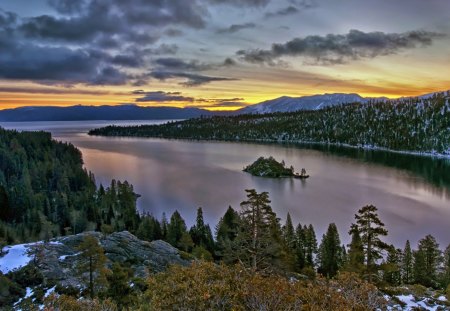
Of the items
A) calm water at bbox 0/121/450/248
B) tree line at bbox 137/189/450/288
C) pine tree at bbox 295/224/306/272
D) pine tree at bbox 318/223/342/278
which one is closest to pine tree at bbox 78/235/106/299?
tree line at bbox 137/189/450/288

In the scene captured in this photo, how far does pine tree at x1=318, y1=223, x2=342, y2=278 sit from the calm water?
16.1 m

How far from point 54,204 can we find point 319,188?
258 feet

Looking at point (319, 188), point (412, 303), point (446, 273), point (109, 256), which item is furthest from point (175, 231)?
point (319, 188)

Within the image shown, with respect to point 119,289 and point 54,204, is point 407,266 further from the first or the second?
point 54,204

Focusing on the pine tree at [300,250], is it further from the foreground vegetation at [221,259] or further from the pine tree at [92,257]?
the pine tree at [92,257]

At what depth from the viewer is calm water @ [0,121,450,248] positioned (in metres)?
79.8

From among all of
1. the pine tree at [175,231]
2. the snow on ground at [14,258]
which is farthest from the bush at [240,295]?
the pine tree at [175,231]

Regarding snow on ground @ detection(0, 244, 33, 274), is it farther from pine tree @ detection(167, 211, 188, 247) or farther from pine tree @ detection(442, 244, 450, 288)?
pine tree @ detection(442, 244, 450, 288)

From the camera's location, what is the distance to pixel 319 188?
11462 cm

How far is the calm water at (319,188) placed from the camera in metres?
79.8

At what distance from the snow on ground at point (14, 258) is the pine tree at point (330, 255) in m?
37.4

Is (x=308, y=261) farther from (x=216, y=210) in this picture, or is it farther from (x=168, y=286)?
(x=168, y=286)

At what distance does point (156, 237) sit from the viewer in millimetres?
64750

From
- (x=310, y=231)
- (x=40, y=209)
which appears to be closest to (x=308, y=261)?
(x=310, y=231)
